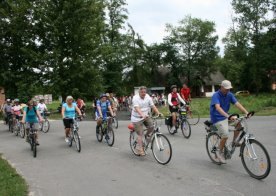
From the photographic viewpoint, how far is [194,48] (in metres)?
75.2

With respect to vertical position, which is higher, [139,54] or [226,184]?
[139,54]

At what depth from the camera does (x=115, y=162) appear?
923cm

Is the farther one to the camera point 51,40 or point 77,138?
point 51,40

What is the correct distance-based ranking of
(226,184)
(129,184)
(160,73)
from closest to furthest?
(226,184) < (129,184) < (160,73)

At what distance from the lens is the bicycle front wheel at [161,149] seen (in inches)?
335

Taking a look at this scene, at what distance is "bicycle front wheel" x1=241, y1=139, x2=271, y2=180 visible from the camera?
6.54m

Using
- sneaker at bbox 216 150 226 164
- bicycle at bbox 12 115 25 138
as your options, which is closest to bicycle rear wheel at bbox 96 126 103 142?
bicycle at bbox 12 115 25 138

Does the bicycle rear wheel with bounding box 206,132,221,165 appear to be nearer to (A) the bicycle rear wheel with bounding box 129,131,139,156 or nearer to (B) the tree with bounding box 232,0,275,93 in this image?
(A) the bicycle rear wheel with bounding box 129,131,139,156

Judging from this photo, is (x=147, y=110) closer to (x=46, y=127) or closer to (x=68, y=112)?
(x=68, y=112)

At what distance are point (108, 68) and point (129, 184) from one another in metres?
46.2

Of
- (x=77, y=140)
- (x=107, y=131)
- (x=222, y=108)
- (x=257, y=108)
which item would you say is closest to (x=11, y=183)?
(x=77, y=140)

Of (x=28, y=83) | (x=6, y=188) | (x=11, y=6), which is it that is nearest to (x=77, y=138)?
(x=6, y=188)

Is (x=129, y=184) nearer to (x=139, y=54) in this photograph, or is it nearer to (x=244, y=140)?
(x=244, y=140)

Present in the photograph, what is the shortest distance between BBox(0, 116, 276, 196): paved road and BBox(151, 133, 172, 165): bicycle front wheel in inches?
6.7
